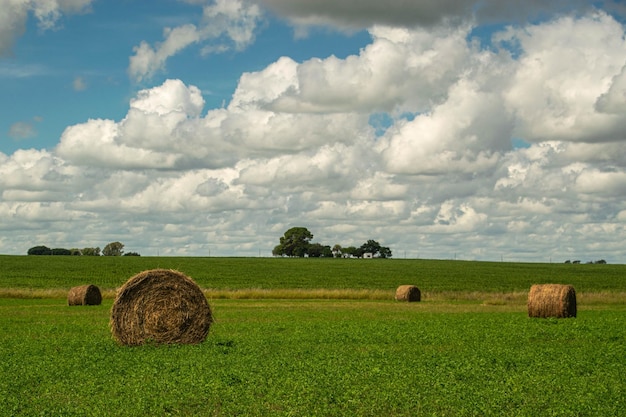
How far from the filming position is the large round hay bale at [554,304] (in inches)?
1270

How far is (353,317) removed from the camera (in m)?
32.2

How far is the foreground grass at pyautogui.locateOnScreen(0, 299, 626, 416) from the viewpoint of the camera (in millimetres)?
13070

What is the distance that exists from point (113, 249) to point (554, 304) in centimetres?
15968

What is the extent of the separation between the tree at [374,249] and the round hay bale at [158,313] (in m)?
153

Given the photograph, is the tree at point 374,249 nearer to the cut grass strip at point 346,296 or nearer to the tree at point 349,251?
the tree at point 349,251

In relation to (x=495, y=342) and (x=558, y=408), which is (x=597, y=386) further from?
(x=495, y=342)

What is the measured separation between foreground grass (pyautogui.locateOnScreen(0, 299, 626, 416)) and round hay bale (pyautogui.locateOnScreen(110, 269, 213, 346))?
622 mm

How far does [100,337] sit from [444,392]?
526 inches

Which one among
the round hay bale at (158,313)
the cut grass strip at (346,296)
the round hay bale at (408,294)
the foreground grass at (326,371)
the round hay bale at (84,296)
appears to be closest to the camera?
the foreground grass at (326,371)

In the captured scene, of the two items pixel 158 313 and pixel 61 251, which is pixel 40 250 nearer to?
pixel 61 251

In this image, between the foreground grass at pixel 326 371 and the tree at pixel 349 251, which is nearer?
the foreground grass at pixel 326 371

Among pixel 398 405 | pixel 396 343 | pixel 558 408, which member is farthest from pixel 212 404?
pixel 396 343

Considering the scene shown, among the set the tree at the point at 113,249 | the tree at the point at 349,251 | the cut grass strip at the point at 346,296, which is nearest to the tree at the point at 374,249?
the tree at the point at 349,251

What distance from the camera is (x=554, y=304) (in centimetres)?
3241
